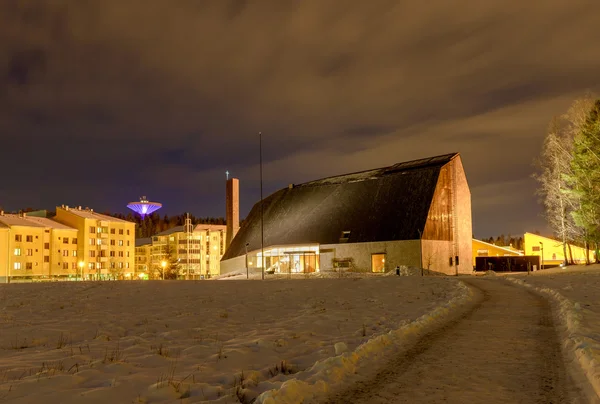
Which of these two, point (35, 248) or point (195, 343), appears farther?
point (35, 248)

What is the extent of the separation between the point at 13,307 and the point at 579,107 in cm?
4870

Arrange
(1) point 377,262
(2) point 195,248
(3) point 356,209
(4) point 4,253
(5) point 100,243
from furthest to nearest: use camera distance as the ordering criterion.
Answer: (2) point 195,248
(5) point 100,243
(4) point 4,253
(3) point 356,209
(1) point 377,262

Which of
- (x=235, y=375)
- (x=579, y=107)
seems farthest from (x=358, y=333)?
(x=579, y=107)

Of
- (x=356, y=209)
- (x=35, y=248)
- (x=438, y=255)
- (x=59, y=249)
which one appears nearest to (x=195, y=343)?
(x=438, y=255)

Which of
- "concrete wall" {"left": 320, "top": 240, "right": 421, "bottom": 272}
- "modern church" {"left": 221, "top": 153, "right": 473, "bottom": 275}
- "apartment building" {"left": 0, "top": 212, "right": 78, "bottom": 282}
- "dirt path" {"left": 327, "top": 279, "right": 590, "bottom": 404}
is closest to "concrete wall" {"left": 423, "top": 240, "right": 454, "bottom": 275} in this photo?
"modern church" {"left": 221, "top": 153, "right": 473, "bottom": 275}

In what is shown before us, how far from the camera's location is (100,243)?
347ft

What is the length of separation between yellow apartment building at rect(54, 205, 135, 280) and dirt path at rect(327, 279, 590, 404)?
9618 centimetres

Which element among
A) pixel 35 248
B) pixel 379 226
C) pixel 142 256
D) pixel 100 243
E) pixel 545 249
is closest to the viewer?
pixel 379 226

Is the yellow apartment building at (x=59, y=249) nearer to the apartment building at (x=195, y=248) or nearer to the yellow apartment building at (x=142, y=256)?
the apartment building at (x=195, y=248)

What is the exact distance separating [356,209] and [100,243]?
71.3 metres

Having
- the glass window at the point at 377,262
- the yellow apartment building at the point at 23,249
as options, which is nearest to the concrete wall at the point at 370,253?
the glass window at the point at 377,262

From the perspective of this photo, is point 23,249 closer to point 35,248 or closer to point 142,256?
point 35,248

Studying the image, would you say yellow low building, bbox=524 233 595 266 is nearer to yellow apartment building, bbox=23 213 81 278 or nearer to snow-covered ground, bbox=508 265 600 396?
snow-covered ground, bbox=508 265 600 396

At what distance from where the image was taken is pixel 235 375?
7.78 metres
